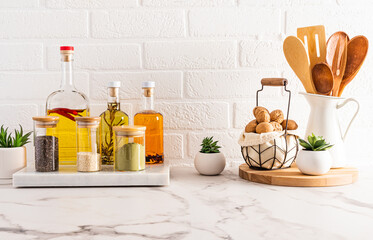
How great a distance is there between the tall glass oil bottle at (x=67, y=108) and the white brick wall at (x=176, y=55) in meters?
0.13

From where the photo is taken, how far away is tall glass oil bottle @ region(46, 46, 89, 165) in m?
1.27

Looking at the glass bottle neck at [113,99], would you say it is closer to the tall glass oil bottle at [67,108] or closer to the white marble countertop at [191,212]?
the tall glass oil bottle at [67,108]

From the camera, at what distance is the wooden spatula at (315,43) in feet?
4.18

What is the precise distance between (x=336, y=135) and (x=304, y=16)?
0.46 m

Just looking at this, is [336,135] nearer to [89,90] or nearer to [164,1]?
[164,1]

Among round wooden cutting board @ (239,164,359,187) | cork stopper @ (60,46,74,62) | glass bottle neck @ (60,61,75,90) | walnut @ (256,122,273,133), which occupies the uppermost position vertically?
cork stopper @ (60,46,74,62)

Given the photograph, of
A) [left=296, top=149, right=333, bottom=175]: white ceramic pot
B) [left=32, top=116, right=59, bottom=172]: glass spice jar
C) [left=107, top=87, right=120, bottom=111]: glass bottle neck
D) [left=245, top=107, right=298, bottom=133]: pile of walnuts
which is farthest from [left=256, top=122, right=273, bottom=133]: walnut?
[left=32, top=116, right=59, bottom=172]: glass spice jar

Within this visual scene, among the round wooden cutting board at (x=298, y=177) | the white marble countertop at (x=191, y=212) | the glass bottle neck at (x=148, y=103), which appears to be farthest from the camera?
the glass bottle neck at (x=148, y=103)

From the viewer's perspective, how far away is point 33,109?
1443mm

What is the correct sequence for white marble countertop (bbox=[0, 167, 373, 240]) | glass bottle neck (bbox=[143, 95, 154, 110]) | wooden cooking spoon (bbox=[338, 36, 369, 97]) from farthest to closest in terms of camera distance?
1. glass bottle neck (bbox=[143, 95, 154, 110])
2. wooden cooking spoon (bbox=[338, 36, 369, 97])
3. white marble countertop (bbox=[0, 167, 373, 240])

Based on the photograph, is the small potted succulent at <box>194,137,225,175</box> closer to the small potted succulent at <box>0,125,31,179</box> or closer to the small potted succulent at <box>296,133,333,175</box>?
the small potted succulent at <box>296,133,333,175</box>

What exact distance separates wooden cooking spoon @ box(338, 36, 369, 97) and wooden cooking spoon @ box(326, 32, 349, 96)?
0.9 inches

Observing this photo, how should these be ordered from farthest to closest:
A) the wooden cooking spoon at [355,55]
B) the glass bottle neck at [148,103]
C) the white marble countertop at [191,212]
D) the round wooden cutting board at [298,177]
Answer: the glass bottle neck at [148,103] < the wooden cooking spoon at [355,55] < the round wooden cutting board at [298,177] < the white marble countertop at [191,212]

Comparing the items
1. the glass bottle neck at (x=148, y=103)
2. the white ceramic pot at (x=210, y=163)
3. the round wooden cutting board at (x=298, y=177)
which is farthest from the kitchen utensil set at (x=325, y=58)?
the glass bottle neck at (x=148, y=103)
